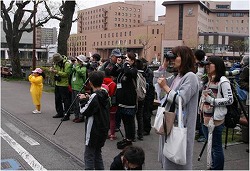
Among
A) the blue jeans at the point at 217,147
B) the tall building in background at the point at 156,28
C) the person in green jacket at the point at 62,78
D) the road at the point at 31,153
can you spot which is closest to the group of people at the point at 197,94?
the blue jeans at the point at 217,147

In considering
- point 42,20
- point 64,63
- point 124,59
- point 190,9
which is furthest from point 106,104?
point 190,9

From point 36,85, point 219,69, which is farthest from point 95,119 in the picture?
point 36,85

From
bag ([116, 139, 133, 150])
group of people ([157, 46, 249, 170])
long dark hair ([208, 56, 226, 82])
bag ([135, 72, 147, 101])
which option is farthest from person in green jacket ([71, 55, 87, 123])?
long dark hair ([208, 56, 226, 82])

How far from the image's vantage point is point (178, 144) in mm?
3322

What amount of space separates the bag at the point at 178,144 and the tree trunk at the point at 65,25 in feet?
48.0

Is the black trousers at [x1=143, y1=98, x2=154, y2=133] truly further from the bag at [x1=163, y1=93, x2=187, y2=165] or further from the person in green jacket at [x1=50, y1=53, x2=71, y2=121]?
the bag at [x1=163, y1=93, x2=187, y2=165]

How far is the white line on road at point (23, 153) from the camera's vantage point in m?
5.25

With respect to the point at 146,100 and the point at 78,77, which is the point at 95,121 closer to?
the point at 146,100

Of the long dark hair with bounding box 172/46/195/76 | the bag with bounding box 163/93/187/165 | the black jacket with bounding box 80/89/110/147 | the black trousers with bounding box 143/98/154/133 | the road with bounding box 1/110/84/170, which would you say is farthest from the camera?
the black trousers with bounding box 143/98/154/133

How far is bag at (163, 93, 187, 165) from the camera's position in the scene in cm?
333

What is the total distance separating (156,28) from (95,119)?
4143 inches

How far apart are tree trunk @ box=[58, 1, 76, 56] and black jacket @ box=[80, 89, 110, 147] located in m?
13.4

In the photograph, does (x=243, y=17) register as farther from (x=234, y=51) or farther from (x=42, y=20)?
(x=42, y=20)

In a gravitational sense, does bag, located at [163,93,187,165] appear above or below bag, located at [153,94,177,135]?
below
